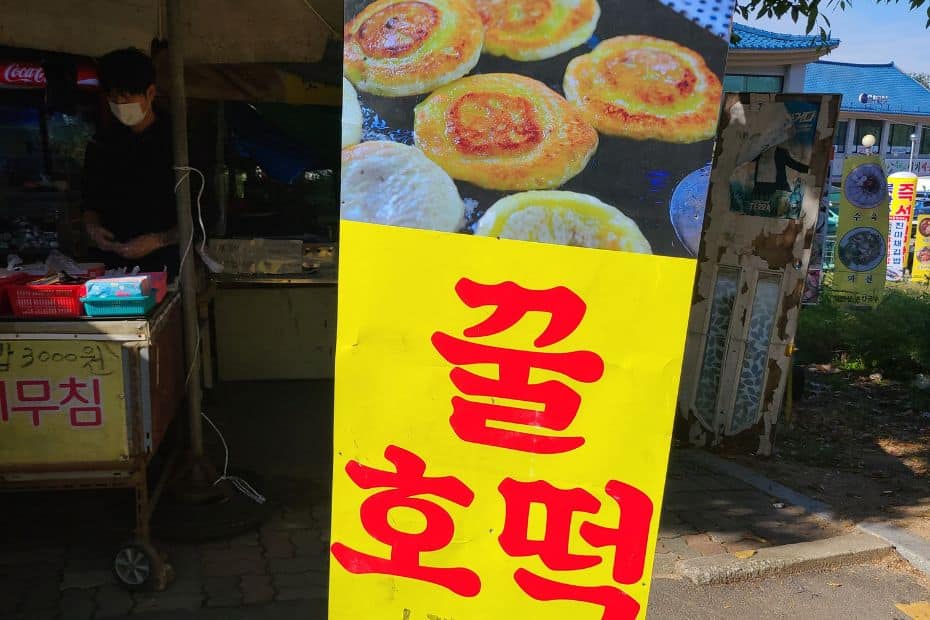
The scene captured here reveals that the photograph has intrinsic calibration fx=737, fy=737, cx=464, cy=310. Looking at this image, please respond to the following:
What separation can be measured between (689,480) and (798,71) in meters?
14.7

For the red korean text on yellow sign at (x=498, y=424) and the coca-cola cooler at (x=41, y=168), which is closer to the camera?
the red korean text on yellow sign at (x=498, y=424)

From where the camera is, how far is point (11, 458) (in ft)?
9.46

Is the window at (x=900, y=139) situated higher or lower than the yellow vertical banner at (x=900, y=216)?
Answer: higher

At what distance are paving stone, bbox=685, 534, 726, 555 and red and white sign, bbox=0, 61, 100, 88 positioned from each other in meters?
4.50

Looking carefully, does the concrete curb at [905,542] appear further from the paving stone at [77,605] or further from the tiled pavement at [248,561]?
the paving stone at [77,605]

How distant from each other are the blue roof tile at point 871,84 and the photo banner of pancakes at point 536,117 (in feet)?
109

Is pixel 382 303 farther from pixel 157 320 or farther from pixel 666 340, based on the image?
pixel 157 320

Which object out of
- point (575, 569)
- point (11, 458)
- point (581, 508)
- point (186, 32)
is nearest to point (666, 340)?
point (581, 508)

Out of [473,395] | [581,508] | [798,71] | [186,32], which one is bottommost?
[581,508]

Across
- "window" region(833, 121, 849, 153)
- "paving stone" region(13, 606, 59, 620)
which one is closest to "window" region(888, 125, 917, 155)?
"window" region(833, 121, 849, 153)

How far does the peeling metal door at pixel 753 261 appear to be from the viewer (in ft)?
15.4

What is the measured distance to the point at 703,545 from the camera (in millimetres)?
3898

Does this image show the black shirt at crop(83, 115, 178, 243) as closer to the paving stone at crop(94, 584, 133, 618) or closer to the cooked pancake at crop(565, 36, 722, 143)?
the paving stone at crop(94, 584, 133, 618)

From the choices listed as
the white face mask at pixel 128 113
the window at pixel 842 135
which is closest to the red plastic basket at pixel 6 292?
the white face mask at pixel 128 113
